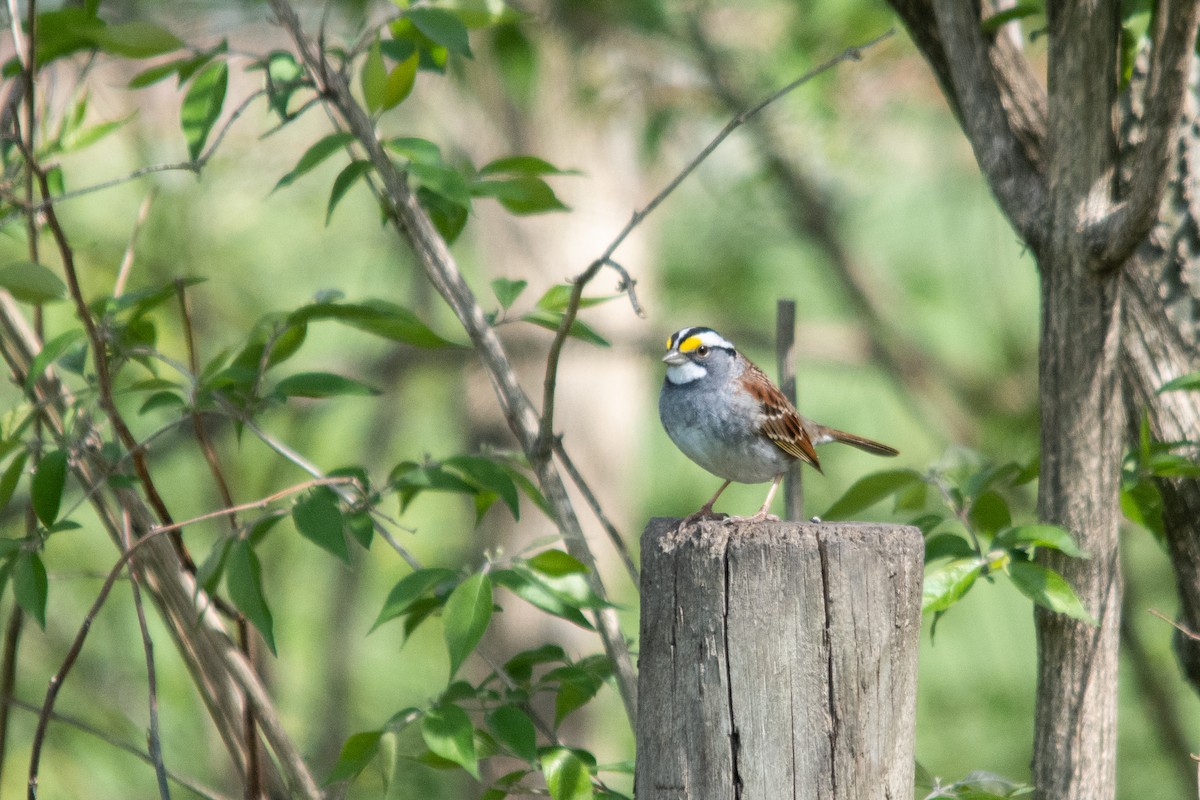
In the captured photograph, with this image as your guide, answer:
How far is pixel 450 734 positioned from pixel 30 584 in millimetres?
806

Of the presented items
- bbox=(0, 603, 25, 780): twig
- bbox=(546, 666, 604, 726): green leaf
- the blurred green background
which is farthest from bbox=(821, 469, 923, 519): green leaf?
the blurred green background

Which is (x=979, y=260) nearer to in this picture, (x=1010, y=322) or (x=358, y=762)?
(x=1010, y=322)

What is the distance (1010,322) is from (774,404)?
3.12 metres

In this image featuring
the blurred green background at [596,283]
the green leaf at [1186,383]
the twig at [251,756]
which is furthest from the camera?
the blurred green background at [596,283]

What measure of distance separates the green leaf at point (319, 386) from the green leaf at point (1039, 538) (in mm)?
1206

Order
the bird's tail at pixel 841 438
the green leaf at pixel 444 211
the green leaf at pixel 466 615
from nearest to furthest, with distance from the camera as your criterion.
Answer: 1. the green leaf at pixel 466 615
2. the green leaf at pixel 444 211
3. the bird's tail at pixel 841 438

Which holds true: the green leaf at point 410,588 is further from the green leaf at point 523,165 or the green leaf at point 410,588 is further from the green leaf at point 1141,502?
the green leaf at point 1141,502

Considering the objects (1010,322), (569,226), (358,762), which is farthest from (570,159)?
(358,762)

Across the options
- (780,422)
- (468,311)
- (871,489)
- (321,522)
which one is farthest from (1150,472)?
(321,522)

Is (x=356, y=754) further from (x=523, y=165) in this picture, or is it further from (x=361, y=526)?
(x=523, y=165)

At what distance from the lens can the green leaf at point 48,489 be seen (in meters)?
2.10

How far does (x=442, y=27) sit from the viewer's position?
84.7 inches

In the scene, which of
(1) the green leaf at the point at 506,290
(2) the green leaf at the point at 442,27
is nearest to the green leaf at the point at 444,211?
(1) the green leaf at the point at 506,290

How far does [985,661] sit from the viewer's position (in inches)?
315
